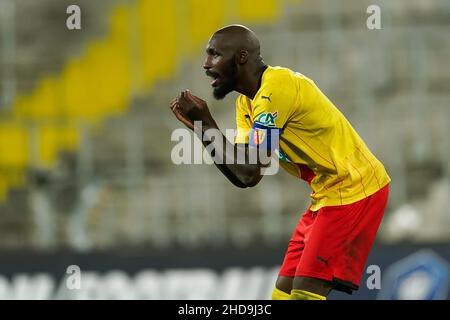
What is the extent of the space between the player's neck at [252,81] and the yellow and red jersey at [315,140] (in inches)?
1.8

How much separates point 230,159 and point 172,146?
19.6ft

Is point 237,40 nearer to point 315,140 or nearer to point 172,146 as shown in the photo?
point 315,140

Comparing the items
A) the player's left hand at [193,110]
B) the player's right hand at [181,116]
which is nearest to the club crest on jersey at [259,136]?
the player's left hand at [193,110]

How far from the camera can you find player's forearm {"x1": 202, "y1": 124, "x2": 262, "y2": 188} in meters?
5.38

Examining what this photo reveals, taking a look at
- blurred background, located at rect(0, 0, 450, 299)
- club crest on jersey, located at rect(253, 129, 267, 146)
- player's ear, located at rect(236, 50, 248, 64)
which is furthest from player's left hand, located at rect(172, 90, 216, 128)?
blurred background, located at rect(0, 0, 450, 299)

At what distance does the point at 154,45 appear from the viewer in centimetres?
1202

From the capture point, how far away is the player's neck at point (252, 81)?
18.4 feet

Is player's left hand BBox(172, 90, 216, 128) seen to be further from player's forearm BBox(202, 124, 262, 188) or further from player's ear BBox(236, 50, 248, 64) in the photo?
player's ear BBox(236, 50, 248, 64)

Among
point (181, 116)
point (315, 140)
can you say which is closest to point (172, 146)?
point (315, 140)

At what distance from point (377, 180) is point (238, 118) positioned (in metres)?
0.85

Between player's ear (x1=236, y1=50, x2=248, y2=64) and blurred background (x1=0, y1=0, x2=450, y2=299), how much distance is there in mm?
4858

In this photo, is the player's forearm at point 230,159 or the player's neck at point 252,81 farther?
the player's neck at point 252,81

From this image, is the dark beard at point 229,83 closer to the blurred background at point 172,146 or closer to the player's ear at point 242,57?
the player's ear at point 242,57

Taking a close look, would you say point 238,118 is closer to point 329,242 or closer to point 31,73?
point 329,242
